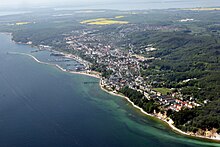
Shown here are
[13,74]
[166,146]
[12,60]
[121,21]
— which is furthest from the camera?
[121,21]

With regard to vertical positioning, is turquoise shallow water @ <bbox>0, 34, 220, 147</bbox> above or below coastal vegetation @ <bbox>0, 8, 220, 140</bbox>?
below

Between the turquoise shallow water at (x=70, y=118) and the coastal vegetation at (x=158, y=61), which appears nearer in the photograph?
the turquoise shallow water at (x=70, y=118)

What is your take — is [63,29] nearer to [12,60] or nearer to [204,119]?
[12,60]

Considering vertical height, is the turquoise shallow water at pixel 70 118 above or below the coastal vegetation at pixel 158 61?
below

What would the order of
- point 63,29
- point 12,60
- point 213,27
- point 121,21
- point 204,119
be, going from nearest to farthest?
point 204,119 → point 12,60 → point 213,27 → point 63,29 → point 121,21

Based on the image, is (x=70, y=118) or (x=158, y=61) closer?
(x=70, y=118)

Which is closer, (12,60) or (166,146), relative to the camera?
(166,146)

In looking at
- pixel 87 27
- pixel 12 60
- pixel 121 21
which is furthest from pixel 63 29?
pixel 12 60

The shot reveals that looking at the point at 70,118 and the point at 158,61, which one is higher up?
the point at 158,61
